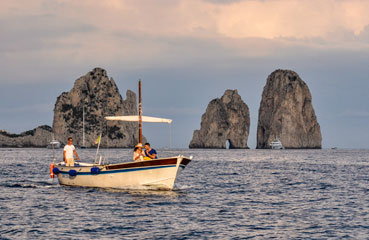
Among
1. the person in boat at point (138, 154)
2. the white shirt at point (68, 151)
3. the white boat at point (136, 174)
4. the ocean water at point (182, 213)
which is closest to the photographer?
the ocean water at point (182, 213)

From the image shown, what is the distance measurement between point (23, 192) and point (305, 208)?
18.9m

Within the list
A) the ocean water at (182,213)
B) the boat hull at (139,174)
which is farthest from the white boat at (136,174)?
the ocean water at (182,213)

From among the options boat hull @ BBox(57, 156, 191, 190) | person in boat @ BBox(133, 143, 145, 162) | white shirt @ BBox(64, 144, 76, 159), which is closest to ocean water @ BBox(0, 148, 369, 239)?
boat hull @ BBox(57, 156, 191, 190)

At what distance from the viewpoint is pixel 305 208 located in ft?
92.7

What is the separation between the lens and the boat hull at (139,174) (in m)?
32.9

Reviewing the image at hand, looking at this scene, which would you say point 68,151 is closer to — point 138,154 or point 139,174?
point 138,154

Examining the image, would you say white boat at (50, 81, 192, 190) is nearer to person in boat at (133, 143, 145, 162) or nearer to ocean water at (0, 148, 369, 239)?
ocean water at (0, 148, 369, 239)

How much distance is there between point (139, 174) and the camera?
33406 millimetres

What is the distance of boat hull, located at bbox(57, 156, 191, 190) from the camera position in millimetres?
32875

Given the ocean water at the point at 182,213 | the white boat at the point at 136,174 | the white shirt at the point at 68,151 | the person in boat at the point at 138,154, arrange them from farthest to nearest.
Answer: the white shirt at the point at 68,151 → the person in boat at the point at 138,154 → the white boat at the point at 136,174 → the ocean water at the point at 182,213

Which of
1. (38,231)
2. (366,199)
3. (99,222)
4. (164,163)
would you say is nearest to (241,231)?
(99,222)

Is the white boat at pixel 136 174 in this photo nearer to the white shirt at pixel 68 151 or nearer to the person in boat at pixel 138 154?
the person in boat at pixel 138 154

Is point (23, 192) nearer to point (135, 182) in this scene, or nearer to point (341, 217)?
point (135, 182)

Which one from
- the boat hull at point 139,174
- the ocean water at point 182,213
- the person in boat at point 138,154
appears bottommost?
the ocean water at point 182,213
